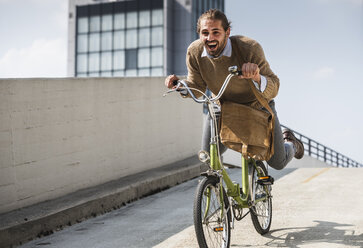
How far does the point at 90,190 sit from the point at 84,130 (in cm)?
95

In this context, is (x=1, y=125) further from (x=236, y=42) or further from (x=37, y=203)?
(x=236, y=42)

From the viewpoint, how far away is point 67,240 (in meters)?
5.90

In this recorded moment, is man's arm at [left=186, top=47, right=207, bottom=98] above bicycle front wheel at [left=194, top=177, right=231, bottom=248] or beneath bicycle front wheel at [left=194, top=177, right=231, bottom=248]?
above

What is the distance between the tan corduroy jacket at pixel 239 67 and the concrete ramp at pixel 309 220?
4.64ft

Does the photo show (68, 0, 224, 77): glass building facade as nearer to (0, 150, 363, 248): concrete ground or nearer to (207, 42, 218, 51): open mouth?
(0, 150, 363, 248): concrete ground

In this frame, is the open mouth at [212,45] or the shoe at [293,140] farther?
the shoe at [293,140]

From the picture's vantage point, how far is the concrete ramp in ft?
16.6

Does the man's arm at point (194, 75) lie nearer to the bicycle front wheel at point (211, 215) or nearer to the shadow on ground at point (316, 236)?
the bicycle front wheel at point (211, 215)

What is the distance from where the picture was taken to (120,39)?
5219 cm

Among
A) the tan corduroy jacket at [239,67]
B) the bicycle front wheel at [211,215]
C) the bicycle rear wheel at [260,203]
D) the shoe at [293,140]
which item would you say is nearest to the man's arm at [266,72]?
the tan corduroy jacket at [239,67]

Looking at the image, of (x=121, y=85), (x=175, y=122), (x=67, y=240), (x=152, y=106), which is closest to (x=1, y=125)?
(x=67, y=240)

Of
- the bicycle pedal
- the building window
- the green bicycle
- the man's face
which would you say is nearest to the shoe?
the bicycle pedal

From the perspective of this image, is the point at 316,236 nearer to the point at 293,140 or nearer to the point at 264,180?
the point at 264,180

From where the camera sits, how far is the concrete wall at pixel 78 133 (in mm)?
6641
